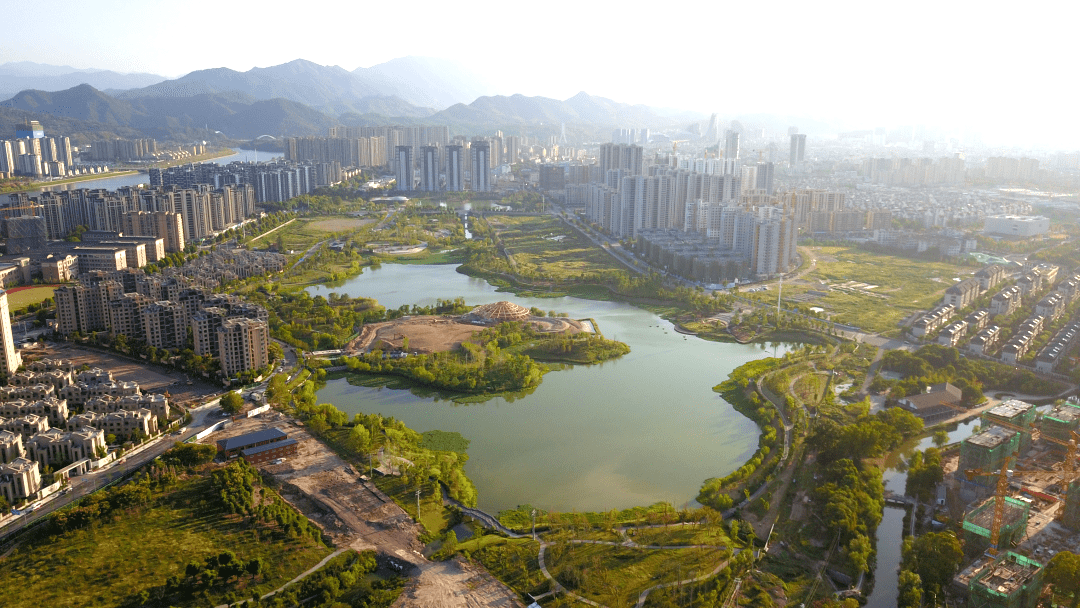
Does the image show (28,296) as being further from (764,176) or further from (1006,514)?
(764,176)

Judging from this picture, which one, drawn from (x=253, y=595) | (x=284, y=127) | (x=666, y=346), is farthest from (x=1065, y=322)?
(x=284, y=127)

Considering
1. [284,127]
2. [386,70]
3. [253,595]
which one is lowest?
[253,595]

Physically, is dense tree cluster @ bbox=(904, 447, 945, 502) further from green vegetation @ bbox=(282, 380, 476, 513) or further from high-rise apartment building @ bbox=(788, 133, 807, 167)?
high-rise apartment building @ bbox=(788, 133, 807, 167)

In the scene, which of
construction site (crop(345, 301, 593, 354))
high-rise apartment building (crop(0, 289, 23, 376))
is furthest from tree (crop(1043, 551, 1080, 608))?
high-rise apartment building (crop(0, 289, 23, 376))

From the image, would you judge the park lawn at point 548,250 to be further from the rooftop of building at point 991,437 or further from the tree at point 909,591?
the tree at point 909,591

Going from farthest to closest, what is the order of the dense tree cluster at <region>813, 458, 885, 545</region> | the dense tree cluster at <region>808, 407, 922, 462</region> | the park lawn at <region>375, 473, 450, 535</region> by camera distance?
the dense tree cluster at <region>808, 407, 922, 462</region> < the park lawn at <region>375, 473, 450, 535</region> < the dense tree cluster at <region>813, 458, 885, 545</region>

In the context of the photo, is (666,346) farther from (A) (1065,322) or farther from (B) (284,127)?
(B) (284,127)

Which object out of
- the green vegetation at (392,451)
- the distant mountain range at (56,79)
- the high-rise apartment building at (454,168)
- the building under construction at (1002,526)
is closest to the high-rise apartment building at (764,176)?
the high-rise apartment building at (454,168)
